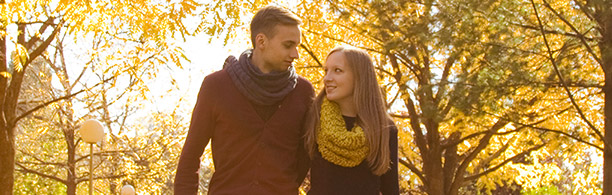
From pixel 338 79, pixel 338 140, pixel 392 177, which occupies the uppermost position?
pixel 338 79

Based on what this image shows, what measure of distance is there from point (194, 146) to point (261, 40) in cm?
53

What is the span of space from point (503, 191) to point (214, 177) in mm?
22066

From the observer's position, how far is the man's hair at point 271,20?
12.3ft

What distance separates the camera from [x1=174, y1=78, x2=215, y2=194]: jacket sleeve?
3.68 meters

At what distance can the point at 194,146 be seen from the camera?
Answer: 12.1 ft

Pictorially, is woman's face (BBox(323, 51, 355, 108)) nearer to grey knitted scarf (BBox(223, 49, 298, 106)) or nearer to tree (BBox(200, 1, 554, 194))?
grey knitted scarf (BBox(223, 49, 298, 106))

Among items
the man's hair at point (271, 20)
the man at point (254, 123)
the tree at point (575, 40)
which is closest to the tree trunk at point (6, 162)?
the tree at point (575, 40)

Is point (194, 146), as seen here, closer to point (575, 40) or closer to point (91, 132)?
point (575, 40)

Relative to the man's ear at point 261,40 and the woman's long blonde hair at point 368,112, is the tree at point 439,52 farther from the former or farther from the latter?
the man's ear at point 261,40

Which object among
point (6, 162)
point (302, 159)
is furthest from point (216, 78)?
point (6, 162)

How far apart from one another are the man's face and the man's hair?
0.06 ft

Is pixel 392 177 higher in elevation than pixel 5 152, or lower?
lower

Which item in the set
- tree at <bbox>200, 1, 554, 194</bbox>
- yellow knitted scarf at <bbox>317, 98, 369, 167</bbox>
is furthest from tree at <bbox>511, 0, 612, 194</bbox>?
yellow knitted scarf at <bbox>317, 98, 369, 167</bbox>

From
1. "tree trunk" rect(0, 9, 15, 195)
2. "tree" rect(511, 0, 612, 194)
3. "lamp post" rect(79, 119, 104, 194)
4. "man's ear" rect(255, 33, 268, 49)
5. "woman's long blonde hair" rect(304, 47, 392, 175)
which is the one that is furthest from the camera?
"lamp post" rect(79, 119, 104, 194)
